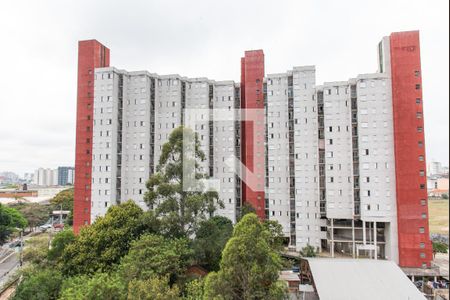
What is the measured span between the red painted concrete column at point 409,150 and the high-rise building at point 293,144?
9cm

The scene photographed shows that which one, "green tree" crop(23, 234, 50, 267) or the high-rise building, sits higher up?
the high-rise building

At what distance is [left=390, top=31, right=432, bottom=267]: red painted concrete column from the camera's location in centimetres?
2680

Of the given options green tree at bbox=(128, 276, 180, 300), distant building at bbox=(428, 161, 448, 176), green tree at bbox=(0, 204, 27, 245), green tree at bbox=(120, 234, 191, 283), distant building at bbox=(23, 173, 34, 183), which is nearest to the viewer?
distant building at bbox=(428, 161, 448, 176)

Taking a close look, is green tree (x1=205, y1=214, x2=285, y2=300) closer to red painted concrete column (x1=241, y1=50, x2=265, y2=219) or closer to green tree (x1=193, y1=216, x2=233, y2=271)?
green tree (x1=193, y1=216, x2=233, y2=271)

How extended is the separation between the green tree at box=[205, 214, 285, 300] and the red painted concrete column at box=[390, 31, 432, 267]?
22.6 metres

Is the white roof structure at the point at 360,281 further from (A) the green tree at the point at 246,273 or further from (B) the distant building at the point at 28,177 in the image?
(B) the distant building at the point at 28,177

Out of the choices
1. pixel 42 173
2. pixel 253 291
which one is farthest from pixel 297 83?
pixel 42 173

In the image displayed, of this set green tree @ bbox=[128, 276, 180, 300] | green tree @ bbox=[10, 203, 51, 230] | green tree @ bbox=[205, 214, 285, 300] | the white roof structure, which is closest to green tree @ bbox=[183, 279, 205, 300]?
green tree @ bbox=[128, 276, 180, 300]

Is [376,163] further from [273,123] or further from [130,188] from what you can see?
[130,188]

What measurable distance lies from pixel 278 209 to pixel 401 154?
13.6m

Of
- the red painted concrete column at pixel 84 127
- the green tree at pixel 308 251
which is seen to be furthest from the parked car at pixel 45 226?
the green tree at pixel 308 251

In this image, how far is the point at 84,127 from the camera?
33.5m

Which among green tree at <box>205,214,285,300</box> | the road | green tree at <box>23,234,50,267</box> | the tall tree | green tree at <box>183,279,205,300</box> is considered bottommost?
the road

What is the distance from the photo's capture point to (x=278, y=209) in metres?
31.9
